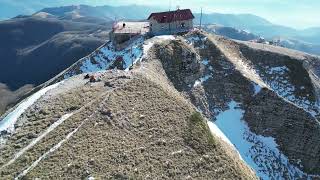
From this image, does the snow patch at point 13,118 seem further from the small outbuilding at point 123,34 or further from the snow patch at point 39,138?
the small outbuilding at point 123,34

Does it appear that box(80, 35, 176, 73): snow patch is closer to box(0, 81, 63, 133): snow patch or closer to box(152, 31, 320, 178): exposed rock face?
box(152, 31, 320, 178): exposed rock face

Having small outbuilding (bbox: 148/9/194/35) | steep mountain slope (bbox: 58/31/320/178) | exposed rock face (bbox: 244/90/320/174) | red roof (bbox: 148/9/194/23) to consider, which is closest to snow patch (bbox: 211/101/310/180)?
steep mountain slope (bbox: 58/31/320/178)

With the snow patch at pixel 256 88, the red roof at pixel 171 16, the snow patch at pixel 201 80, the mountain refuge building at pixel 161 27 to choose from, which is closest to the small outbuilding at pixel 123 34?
the mountain refuge building at pixel 161 27

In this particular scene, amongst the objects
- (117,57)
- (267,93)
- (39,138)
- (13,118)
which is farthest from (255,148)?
(13,118)

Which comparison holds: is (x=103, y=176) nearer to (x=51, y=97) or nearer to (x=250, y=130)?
(x=51, y=97)

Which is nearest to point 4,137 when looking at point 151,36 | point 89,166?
point 89,166

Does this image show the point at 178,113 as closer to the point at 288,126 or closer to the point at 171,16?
the point at 288,126

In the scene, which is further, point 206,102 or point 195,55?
point 195,55
